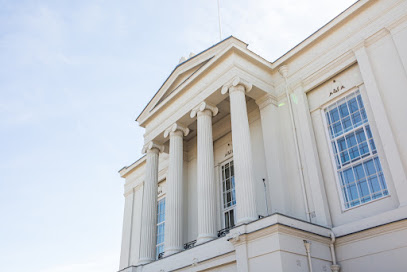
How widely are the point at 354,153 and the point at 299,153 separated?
77.3 inches

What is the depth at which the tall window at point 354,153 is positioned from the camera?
40.8 ft

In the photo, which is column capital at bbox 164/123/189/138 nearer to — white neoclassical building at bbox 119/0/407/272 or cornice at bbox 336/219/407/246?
white neoclassical building at bbox 119/0/407/272

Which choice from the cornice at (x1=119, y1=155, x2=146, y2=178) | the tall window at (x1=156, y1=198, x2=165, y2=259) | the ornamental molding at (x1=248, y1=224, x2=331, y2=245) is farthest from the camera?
the cornice at (x1=119, y1=155, x2=146, y2=178)

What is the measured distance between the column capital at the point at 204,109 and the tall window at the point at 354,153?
470 cm

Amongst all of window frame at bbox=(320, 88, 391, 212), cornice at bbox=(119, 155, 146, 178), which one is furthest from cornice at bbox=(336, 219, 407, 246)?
cornice at bbox=(119, 155, 146, 178)

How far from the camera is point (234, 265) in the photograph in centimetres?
1219

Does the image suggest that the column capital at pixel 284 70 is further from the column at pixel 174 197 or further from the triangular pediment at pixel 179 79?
the column at pixel 174 197

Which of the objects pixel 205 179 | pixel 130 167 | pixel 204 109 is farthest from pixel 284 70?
pixel 130 167

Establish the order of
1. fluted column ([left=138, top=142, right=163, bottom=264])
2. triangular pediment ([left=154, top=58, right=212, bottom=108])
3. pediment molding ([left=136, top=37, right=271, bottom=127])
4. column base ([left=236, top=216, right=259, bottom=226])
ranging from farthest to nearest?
triangular pediment ([left=154, top=58, right=212, bottom=108])
fluted column ([left=138, top=142, right=163, bottom=264])
pediment molding ([left=136, top=37, right=271, bottom=127])
column base ([left=236, top=216, right=259, bottom=226])

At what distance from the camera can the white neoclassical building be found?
450 inches

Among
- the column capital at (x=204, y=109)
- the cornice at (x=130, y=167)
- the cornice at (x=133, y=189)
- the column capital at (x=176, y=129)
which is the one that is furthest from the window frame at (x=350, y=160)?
the cornice at (x=133, y=189)

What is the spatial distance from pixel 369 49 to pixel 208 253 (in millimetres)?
8871

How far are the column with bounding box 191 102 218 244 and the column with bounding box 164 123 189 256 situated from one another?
5.19 ft

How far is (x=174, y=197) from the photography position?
16438 mm
